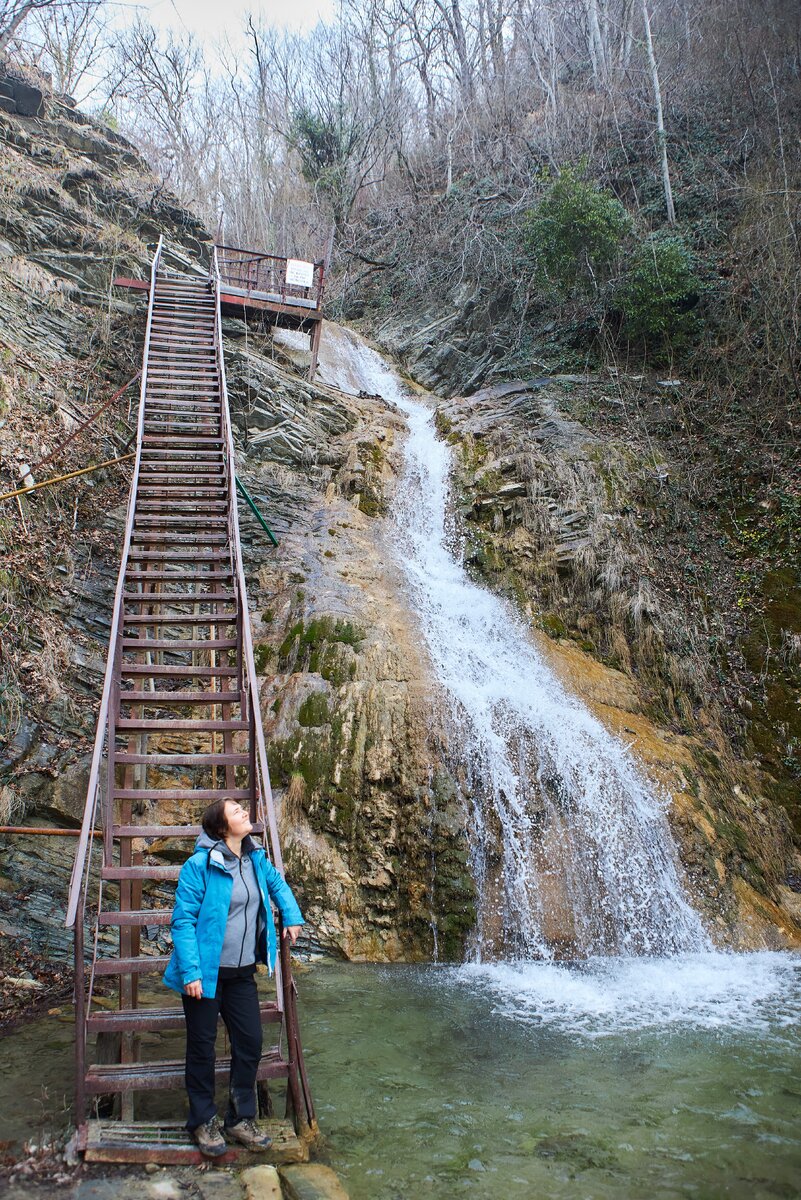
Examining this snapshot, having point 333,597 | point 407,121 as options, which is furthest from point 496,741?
point 407,121

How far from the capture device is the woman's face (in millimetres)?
3834

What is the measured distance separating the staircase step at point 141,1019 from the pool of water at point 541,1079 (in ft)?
1.60

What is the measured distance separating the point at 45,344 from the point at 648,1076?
40.4 ft

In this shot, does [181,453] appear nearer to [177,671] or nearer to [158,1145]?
[177,671]

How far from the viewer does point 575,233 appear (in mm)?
15742

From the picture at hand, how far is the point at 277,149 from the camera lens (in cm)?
→ 3219

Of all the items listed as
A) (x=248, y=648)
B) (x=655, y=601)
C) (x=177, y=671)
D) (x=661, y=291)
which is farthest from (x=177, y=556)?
(x=661, y=291)

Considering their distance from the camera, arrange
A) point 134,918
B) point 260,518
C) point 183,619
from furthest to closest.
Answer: point 260,518 < point 183,619 < point 134,918

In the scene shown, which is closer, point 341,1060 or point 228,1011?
point 228,1011

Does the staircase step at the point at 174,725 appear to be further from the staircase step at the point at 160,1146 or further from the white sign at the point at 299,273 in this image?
the white sign at the point at 299,273

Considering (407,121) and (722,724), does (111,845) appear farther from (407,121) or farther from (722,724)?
(407,121)

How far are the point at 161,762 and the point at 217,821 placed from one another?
1.69 metres

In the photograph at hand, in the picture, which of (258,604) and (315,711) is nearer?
(315,711)

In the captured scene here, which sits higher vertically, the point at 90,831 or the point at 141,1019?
the point at 90,831
